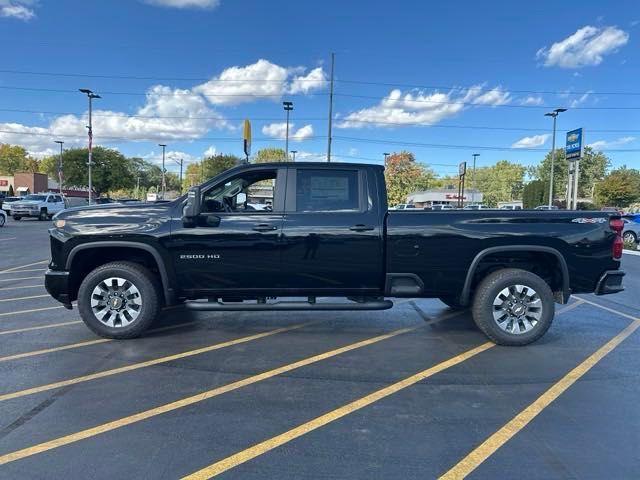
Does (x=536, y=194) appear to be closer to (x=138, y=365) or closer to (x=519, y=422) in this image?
(x=519, y=422)

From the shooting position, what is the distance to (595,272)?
558 centimetres

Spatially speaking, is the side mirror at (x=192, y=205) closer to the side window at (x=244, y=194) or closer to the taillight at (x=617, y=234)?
the side window at (x=244, y=194)

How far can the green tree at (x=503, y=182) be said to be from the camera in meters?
123

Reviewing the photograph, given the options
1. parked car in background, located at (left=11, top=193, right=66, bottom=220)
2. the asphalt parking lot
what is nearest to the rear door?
the asphalt parking lot

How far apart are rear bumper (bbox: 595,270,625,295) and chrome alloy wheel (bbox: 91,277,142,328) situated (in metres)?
5.24

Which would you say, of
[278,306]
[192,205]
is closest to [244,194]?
[192,205]

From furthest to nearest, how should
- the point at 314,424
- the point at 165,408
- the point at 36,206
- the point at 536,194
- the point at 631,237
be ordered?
1. the point at 536,194
2. the point at 36,206
3. the point at 631,237
4. the point at 165,408
5. the point at 314,424

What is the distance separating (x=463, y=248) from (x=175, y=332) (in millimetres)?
3566

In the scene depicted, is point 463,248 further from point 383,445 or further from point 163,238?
point 163,238

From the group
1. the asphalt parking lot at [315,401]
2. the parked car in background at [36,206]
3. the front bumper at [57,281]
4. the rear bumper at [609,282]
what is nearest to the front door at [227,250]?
the asphalt parking lot at [315,401]

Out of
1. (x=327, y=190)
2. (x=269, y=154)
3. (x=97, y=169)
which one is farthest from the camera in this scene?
(x=269, y=154)

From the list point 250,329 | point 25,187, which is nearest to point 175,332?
point 250,329

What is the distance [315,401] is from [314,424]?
0.40 metres

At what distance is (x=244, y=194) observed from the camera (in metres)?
5.84
